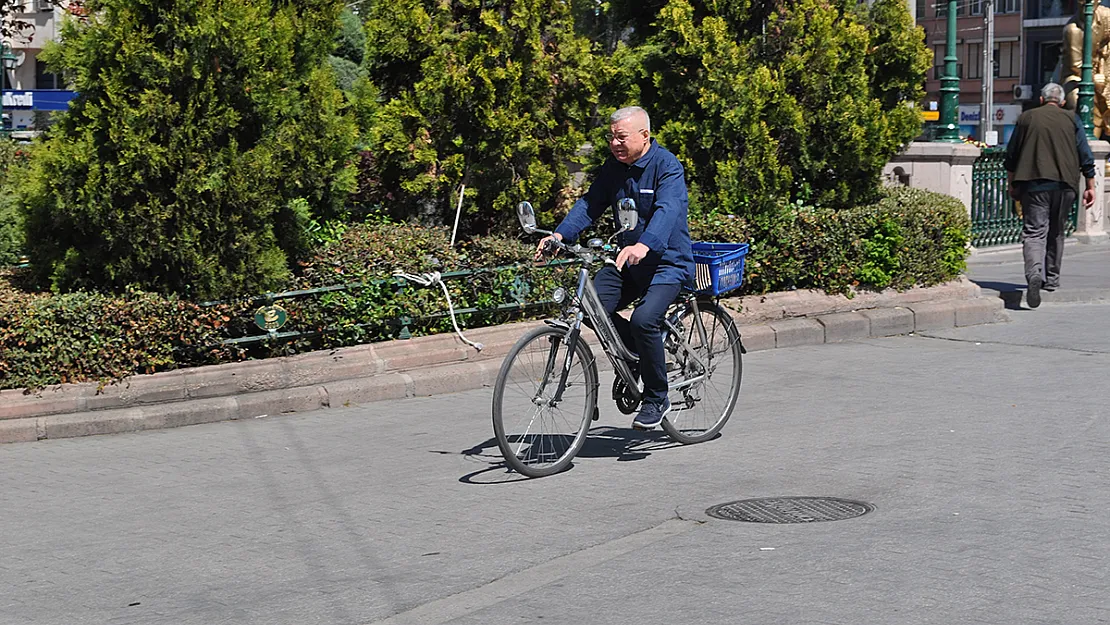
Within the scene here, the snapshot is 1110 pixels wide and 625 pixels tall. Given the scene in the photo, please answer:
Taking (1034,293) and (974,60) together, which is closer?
(1034,293)

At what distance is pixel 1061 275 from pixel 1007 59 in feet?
211

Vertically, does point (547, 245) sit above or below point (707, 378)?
above

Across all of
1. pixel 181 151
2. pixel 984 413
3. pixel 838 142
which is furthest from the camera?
pixel 838 142

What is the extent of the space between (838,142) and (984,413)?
14.5 ft

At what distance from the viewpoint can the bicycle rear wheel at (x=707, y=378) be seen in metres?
8.04

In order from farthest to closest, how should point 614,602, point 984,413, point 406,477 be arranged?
point 984,413 < point 406,477 < point 614,602

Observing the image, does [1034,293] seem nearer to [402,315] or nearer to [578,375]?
[402,315]

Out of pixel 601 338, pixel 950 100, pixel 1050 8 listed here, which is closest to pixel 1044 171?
pixel 950 100

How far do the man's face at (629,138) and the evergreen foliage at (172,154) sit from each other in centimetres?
283

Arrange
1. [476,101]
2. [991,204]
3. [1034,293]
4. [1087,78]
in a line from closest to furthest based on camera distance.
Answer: [476,101] < [1034,293] < [991,204] < [1087,78]

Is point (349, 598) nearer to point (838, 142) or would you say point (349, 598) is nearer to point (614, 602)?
point (614, 602)

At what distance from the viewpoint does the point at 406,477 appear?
7480 mm

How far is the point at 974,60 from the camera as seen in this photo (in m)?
78.4

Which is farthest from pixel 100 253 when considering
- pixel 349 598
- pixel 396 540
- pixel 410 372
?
pixel 349 598
